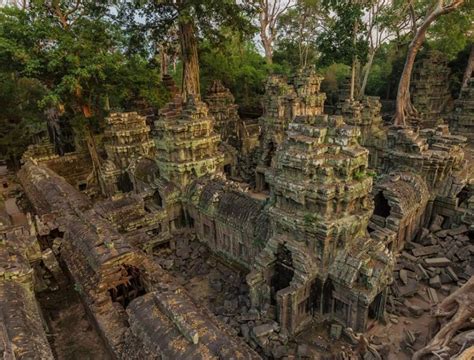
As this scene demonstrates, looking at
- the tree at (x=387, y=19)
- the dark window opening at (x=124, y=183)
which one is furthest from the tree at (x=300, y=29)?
the dark window opening at (x=124, y=183)

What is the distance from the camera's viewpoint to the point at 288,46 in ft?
145

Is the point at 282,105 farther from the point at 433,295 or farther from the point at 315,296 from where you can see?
the point at 315,296

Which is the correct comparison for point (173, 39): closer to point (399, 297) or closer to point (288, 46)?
point (288, 46)

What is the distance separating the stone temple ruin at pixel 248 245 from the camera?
895cm

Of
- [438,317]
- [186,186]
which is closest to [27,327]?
[186,186]

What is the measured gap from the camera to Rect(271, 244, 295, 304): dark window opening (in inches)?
442

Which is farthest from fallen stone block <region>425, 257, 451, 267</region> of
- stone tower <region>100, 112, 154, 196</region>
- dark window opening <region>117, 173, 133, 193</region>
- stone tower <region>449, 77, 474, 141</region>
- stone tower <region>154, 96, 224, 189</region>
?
stone tower <region>449, 77, 474, 141</region>

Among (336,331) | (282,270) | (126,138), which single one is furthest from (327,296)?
(126,138)

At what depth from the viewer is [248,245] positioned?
13.3 metres

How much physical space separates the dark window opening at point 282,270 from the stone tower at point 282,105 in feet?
42.4

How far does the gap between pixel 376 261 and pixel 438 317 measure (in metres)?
2.43

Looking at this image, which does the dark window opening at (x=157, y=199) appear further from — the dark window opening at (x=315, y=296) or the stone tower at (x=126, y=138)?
the dark window opening at (x=315, y=296)

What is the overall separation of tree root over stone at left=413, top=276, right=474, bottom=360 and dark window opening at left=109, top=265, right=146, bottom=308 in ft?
27.5

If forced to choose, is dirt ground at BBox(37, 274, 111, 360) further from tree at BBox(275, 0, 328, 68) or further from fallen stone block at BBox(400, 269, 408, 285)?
tree at BBox(275, 0, 328, 68)
